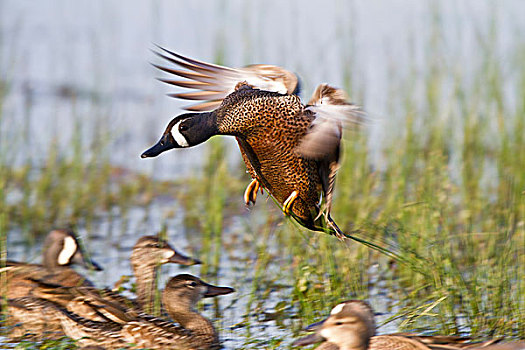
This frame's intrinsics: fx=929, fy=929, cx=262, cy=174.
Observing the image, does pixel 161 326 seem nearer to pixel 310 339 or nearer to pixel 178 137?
pixel 310 339

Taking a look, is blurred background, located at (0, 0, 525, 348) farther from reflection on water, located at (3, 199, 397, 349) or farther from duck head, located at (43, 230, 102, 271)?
duck head, located at (43, 230, 102, 271)

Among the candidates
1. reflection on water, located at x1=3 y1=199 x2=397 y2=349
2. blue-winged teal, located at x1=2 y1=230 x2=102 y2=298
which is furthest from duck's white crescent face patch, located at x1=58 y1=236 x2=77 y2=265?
reflection on water, located at x1=3 y1=199 x2=397 y2=349

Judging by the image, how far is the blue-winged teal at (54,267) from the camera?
565 centimetres

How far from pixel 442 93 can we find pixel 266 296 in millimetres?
3220

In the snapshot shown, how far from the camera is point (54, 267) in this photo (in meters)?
6.00

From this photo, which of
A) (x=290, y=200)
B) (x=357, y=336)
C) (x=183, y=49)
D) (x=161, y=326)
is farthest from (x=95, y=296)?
(x=183, y=49)

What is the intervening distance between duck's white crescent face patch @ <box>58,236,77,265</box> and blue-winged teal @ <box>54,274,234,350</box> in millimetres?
837

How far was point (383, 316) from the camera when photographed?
212 inches

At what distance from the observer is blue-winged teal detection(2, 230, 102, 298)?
565cm

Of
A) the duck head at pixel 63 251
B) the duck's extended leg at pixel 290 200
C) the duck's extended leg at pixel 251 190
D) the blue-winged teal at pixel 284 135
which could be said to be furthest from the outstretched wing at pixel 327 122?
the duck head at pixel 63 251

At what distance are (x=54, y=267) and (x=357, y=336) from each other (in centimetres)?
235

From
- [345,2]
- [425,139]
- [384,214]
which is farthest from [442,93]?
[384,214]

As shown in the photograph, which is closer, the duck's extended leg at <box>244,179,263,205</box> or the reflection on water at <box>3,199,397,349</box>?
the duck's extended leg at <box>244,179,263,205</box>

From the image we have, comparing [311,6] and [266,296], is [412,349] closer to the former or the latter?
[266,296]
